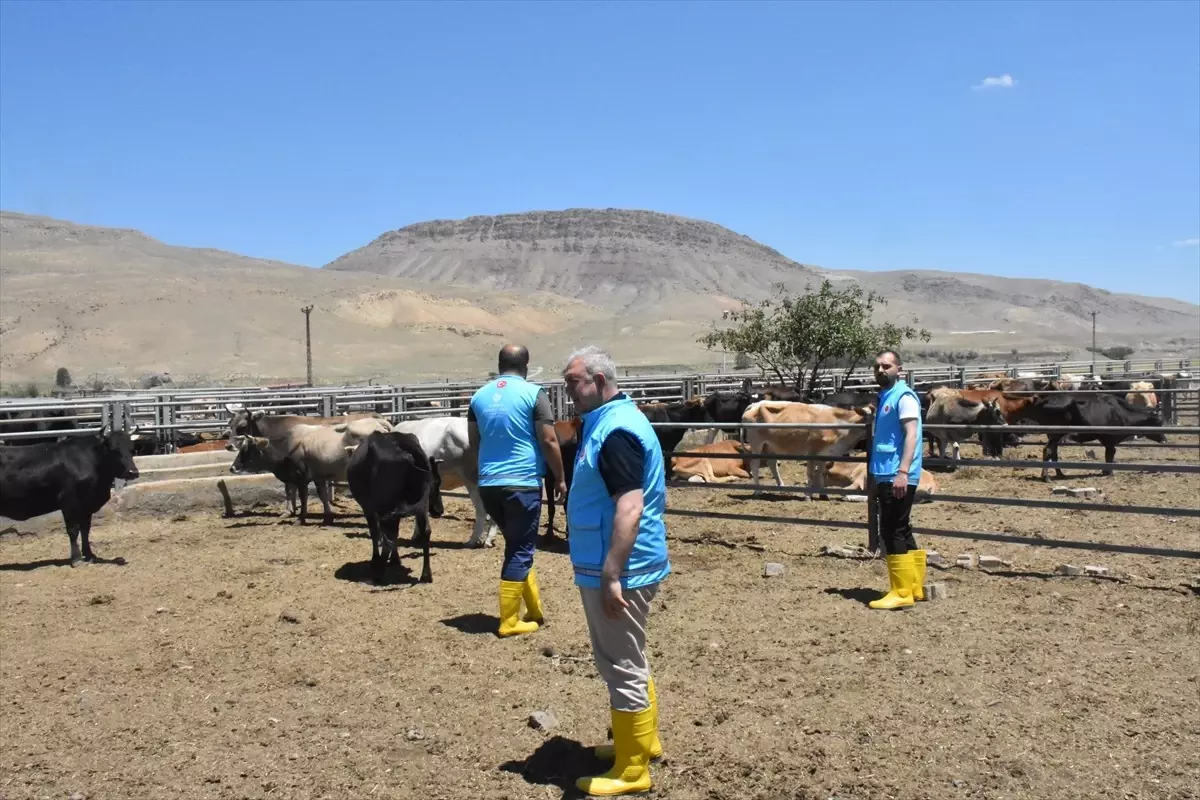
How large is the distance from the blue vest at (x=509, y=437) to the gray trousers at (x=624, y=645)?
7.80 feet

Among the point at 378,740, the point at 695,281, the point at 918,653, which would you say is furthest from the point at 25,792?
the point at 695,281

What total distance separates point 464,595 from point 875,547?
381cm

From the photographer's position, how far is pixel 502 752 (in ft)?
15.4

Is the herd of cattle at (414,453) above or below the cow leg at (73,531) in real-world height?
above

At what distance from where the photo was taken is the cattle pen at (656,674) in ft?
14.5

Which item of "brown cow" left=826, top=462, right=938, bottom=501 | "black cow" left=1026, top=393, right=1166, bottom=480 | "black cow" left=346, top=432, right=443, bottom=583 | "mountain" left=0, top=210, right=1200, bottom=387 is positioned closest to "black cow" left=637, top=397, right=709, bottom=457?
"brown cow" left=826, top=462, right=938, bottom=501

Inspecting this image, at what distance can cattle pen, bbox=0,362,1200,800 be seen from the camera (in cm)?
443

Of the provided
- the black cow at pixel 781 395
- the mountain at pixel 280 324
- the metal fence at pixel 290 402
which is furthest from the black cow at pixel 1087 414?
the mountain at pixel 280 324

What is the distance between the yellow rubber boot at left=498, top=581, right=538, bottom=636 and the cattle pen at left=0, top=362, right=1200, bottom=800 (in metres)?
0.13

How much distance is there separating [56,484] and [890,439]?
781cm

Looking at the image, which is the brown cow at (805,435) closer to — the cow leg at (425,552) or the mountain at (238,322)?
the cow leg at (425,552)

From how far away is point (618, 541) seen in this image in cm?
376

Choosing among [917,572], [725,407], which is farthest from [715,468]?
[917,572]

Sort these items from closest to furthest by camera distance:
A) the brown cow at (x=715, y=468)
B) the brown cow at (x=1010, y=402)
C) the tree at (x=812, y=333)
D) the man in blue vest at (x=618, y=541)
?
1. the man in blue vest at (x=618, y=541)
2. the brown cow at (x=715, y=468)
3. the brown cow at (x=1010, y=402)
4. the tree at (x=812, y=333)
